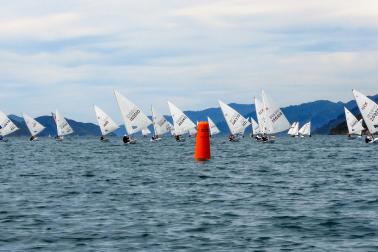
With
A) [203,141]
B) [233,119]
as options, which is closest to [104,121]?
[233,119]

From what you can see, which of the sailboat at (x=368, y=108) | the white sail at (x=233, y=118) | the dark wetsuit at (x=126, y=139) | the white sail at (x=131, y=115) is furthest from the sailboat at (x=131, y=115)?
the sailboat at (x=368, y=108)

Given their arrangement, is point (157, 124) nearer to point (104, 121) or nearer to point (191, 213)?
point (104, 121)

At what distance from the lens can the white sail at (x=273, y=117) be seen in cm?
10965

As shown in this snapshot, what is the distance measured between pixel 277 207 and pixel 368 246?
7.32 meters

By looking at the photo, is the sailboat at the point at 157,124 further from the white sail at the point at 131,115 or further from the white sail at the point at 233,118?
the white sail at the point at 131,115

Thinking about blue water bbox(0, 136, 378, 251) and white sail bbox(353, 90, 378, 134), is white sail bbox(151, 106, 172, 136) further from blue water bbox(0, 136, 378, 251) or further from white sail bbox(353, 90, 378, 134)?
blue water bbox(0, 136, 378, 251)

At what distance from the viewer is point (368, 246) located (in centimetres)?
1745

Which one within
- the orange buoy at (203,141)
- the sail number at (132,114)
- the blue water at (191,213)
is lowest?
the blue water at (191,213)

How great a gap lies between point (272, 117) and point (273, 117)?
17 centimetres

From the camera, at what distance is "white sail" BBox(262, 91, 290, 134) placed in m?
110

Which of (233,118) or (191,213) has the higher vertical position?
(233,118)

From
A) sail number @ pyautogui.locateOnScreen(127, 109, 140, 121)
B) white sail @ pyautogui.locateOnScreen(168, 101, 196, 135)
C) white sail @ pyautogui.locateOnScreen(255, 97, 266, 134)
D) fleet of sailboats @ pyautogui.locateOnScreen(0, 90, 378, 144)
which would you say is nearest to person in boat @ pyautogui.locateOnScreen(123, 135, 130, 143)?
fleet of sailboats @ pyautogui.locateOnScreen(0, 90, 378, 144)

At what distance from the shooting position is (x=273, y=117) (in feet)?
364

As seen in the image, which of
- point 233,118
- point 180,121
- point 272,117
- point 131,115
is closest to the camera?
point 131,115
